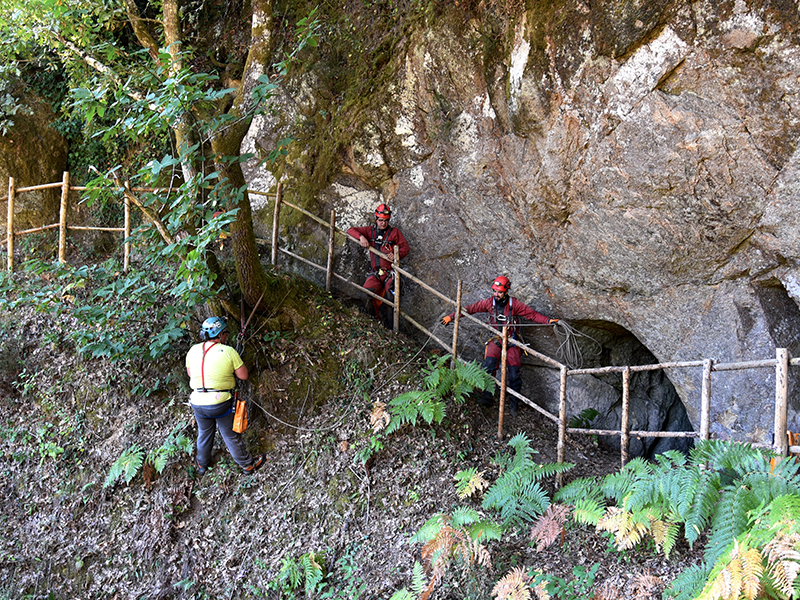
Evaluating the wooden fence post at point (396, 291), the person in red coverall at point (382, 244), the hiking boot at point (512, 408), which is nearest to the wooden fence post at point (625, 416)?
the hiking boot at point (512, 408)

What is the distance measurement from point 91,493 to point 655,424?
8222 mm

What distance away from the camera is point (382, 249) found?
8820 millimetres

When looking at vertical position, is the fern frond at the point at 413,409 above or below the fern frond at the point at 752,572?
below

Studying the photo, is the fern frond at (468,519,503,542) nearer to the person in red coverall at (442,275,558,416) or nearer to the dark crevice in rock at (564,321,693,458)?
the person in red coverall at (442,275,558,416)

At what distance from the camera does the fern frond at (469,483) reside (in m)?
5.83

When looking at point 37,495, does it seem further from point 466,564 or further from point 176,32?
point 176,32

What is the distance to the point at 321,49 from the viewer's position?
9.58 m

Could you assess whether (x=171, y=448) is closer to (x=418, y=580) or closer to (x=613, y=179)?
(x=418, y=580)

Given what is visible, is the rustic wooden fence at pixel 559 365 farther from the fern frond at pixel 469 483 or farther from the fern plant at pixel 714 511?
the fern frond at pixel 469 483

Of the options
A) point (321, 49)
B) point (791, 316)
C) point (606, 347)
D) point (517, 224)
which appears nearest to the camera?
point (791, 316)

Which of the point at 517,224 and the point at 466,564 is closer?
the point at 466,564

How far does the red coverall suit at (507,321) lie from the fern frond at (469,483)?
6.33 ft

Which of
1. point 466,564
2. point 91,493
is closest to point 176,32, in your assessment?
point 91,493

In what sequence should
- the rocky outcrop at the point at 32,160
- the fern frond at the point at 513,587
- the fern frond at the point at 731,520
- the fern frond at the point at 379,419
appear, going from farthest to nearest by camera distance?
the rocky outcrop at the point at 32,160 → the fern frond at the point at 379,419 → the fern frond at the point at 513,587 → the fern frond at the point at 731,520
